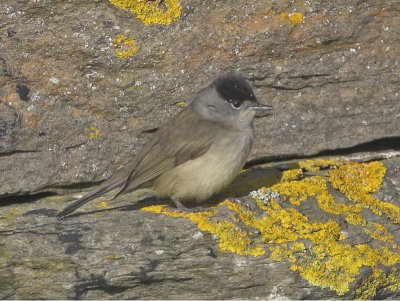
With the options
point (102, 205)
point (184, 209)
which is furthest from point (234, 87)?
point (102, 205)

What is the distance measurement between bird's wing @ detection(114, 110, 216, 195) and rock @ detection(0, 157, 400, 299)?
11.2 inches

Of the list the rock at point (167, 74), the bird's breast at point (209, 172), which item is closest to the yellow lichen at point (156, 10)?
the rock at point (167, 74)

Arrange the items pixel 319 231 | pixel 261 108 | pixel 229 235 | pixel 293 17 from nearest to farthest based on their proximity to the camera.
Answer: pixel 229 235, pixel 319 231, pixel 261 108, pixel 293 17

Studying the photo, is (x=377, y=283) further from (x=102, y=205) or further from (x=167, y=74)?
(x=167, y=74)

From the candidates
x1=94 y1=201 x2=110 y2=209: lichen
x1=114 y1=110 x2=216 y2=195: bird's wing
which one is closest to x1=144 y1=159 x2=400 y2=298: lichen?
x1=114 y1=110 x2=216 y2=195: bird's wing

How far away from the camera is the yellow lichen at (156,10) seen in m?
7.28

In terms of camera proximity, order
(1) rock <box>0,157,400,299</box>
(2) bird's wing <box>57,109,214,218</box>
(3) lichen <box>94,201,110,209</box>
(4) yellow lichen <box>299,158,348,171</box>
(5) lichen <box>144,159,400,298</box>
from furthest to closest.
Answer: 1. (4) yellow lichen <box>299,158,348,171</box>
2. (3) lichen <box>94,201,110,209</box>
3. (2) bird's wing <box>57,109,214,218</box>
4. (5) lichen <box>144,159,400,298</box>
5. (1) rock <box>0,157,400,299</box>

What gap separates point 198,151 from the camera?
7.06 m

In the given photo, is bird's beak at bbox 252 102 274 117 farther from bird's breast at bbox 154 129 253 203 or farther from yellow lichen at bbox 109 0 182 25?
yellow lichen at bbox 109 0 182 25

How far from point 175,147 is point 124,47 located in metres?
0.95

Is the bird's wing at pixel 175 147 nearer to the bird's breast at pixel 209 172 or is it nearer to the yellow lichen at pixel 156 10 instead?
the bird's breast at pixel 209 172

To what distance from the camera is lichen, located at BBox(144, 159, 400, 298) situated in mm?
6375

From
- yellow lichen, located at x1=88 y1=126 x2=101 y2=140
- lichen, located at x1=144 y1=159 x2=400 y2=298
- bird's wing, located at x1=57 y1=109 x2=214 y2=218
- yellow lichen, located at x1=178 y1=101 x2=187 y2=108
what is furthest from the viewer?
yellow lichen, located at x1=178 y1=101 x2=187 y2=108

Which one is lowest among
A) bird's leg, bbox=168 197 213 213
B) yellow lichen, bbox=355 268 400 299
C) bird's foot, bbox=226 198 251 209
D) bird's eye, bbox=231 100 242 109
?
yellow lichen, bbox=355 268 400 299
